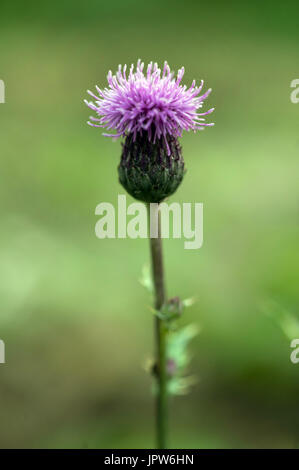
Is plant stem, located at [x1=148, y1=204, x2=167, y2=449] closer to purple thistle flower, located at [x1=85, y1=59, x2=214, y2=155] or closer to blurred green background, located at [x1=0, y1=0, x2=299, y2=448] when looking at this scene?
purple thistle flower, located at [x1=85, y1=59, x2=214, y2=155]

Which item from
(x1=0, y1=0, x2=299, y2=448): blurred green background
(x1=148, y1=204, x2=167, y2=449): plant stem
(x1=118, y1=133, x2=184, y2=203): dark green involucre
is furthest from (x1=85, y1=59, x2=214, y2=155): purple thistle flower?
(x1=0, y1=0, x2=299, y2=448): blurred green background

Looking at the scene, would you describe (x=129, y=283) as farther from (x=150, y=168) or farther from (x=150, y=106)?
(x=150, y=106)

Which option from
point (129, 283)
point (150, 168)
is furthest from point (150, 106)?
point (129, 283)

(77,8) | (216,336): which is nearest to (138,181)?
(216,336)

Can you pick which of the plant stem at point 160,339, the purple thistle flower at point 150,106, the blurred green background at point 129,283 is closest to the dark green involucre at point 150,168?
the purple thistle flower at point 150,106

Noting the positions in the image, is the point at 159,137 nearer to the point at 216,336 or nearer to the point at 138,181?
the point at 138,181
